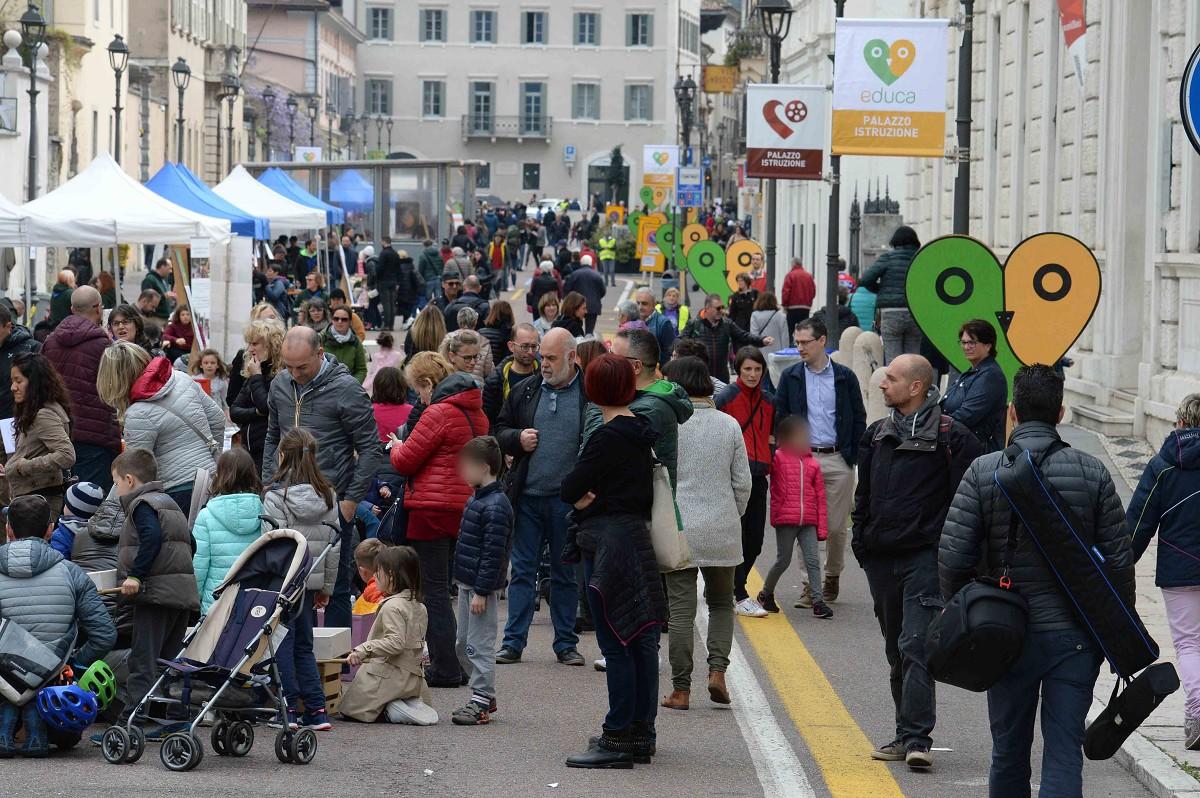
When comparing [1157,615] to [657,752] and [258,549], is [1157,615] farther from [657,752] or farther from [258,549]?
[258,549]

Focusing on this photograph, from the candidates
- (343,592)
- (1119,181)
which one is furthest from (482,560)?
(1119,181)

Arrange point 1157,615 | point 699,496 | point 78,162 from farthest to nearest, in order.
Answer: point 78,162 → point 1157,615 → point 699,496

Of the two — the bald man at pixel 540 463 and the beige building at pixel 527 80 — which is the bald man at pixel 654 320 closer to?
the bald man at pixel 540 463

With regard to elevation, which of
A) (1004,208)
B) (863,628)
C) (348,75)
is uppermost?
(348,75)

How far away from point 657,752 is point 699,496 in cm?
155

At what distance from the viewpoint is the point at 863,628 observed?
12.0 metres

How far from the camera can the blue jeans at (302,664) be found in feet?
29.4

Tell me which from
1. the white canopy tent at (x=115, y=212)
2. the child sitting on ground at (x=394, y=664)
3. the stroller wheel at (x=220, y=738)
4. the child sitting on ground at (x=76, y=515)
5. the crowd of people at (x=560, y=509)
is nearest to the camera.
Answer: the crowd of people at (x=560, y=509)

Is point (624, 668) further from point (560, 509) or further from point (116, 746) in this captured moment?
point (560, 509)

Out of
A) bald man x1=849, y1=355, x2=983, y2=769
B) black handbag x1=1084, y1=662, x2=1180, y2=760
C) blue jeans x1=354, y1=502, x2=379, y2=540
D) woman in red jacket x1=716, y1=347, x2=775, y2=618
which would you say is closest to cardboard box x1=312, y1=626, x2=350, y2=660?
blue jeans x1=354, y1=502, x2=379, y2=540

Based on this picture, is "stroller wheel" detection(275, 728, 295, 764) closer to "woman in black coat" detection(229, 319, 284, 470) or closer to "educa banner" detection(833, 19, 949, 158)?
"woman in black coat" detection(229, 319, 284, 470)

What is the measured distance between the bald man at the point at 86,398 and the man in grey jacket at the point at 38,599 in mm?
3306

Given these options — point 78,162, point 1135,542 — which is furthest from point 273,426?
point 78,162

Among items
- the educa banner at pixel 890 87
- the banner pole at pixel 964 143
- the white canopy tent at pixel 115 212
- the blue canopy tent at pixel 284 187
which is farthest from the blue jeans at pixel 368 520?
the blue canopy tent at pixel 284 187
